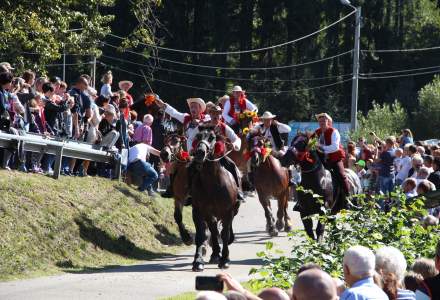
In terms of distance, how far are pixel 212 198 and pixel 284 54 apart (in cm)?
5878

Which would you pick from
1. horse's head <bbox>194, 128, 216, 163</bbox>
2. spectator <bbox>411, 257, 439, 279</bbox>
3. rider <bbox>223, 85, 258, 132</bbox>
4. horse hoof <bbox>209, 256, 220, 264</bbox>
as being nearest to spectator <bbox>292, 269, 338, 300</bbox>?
spectator <bbox>411, 257, 439, 279</bbox>

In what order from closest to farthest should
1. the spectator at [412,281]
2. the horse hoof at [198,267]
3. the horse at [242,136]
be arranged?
1. the spectator at [412,281]
2. the horse hoof at [198,267]
3. the horse at [242,136]

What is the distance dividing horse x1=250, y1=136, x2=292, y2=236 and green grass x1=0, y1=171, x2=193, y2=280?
225 cm

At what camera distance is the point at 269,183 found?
88.3 ft

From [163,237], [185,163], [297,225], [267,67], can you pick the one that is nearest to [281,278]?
[185,163]

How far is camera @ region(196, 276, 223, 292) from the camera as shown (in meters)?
8.26

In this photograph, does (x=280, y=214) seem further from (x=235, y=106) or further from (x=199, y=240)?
(x=199, y=240)

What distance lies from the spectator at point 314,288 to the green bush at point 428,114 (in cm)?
6044

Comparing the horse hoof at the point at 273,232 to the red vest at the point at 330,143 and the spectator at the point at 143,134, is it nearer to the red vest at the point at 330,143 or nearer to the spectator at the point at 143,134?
the red vest at the point at 330,143

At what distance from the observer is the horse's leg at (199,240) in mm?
20203

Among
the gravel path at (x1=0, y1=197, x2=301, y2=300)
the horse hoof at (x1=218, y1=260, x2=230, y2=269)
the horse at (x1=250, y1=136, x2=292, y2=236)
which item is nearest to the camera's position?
the gravel path at (x1=0, y1=197, x2=301, y2=300)

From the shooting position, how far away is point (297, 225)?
96.6ft

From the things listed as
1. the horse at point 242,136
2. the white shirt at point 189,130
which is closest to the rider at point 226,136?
the white shirt at point 189,130

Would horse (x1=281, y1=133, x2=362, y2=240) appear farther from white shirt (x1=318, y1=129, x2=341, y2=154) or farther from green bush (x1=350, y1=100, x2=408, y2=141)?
green bush (x1=350, y1=100, x2=408, y2=141)
